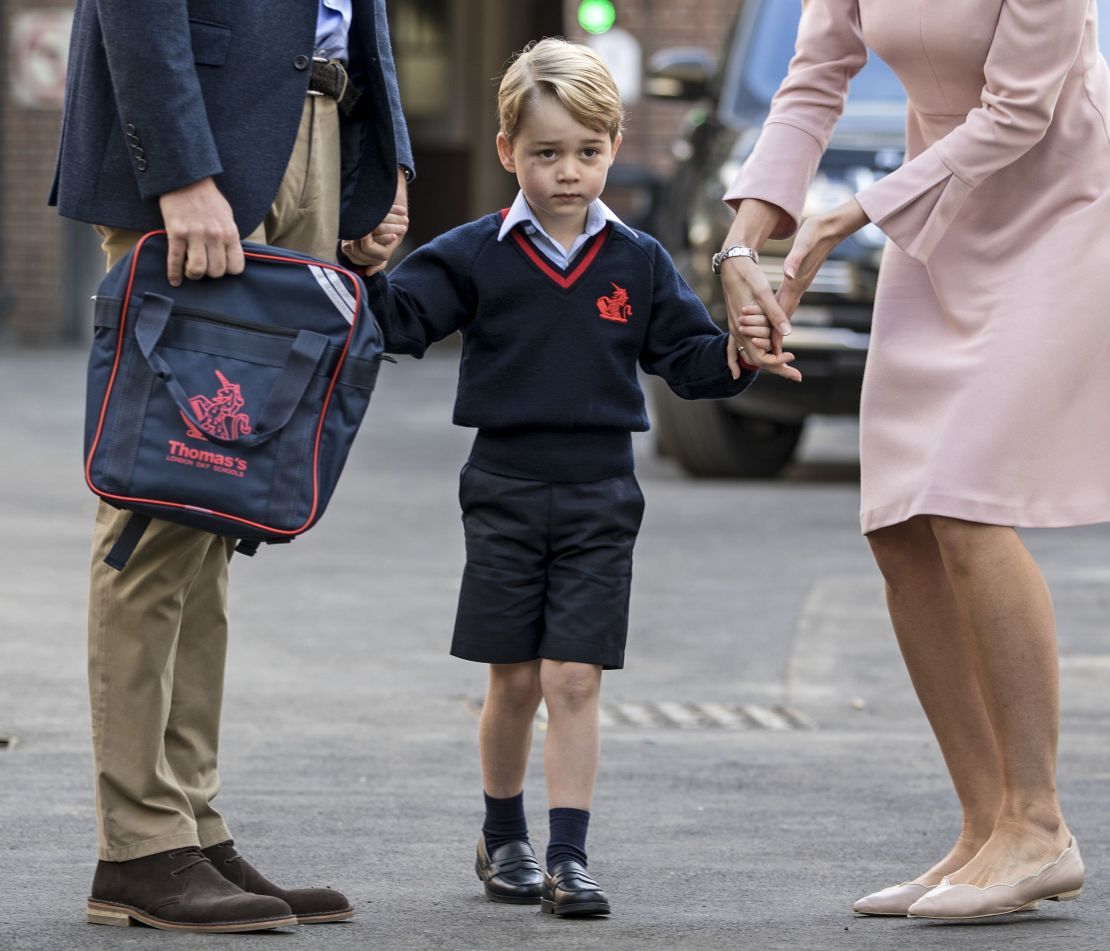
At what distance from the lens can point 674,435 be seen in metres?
11.0

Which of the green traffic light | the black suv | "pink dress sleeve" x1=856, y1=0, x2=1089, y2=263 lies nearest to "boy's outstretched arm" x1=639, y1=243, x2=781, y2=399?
"pink dress sleeve" x1=856, y1=0, x2=1089, y2=263

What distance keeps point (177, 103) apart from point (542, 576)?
99 cm

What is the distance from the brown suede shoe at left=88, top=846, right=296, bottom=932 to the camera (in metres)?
3.70

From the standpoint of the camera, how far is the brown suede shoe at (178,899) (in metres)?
3.70

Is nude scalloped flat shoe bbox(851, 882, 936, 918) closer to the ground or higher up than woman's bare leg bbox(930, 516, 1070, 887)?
closer to the ground

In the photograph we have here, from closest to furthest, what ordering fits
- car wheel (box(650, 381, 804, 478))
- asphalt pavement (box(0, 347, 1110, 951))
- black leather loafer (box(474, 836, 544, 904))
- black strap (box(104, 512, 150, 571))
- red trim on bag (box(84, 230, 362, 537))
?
red trim on bag (box(84, 230, 362, 537)) < black strap (box(104, 512, 150, 571)) < asphalt pavement (box(0, 347, 1110, 951)) < black leather loafer (box(474, 836, 544, 904)) < car wheel (box(650, 381, 804, 478))

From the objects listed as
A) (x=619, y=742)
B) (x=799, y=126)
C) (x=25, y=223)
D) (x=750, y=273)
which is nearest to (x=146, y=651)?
(x=750, y=273)

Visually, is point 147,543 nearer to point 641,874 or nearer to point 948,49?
point 641,874

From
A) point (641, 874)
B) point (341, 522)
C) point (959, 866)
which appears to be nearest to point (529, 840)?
point (641, 874)

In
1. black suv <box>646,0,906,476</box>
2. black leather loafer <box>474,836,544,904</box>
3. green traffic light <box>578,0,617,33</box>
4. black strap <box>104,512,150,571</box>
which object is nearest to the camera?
black strap <box>104,512,150,571</box>

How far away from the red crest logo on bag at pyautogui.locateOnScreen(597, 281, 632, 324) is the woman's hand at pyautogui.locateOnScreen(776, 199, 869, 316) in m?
0.27

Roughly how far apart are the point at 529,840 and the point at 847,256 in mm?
5806

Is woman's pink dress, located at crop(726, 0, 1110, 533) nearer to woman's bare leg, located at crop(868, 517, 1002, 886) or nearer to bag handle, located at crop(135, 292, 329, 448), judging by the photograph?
woman's bare leg, located at crop(868, 517, 1002, 886)

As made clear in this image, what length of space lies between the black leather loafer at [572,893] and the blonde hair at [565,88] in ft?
3.89
